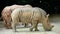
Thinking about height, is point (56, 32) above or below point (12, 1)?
below

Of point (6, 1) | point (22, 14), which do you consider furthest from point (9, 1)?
point (22, 14)

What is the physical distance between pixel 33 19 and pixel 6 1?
4.59 m

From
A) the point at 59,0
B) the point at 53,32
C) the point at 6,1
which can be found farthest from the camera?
the point at 59,0

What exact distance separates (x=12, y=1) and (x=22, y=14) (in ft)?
15.2

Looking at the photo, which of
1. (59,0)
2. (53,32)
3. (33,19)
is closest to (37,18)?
(33,19)

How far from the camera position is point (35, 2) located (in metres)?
12.8

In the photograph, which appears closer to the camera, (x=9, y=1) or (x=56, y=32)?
(x=56, y=32)

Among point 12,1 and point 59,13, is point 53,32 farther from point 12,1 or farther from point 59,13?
point 59,13

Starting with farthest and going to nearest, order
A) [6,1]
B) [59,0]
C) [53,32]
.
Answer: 1. [59,0]
2. [6,1]
3. [53,32]

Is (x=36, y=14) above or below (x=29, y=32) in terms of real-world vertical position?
above

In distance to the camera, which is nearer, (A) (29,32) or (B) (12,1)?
(A) (29,32)

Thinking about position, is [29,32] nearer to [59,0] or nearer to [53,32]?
[53,32]

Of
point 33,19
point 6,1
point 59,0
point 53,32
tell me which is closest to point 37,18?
point 33,19

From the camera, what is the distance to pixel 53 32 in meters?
7.81
